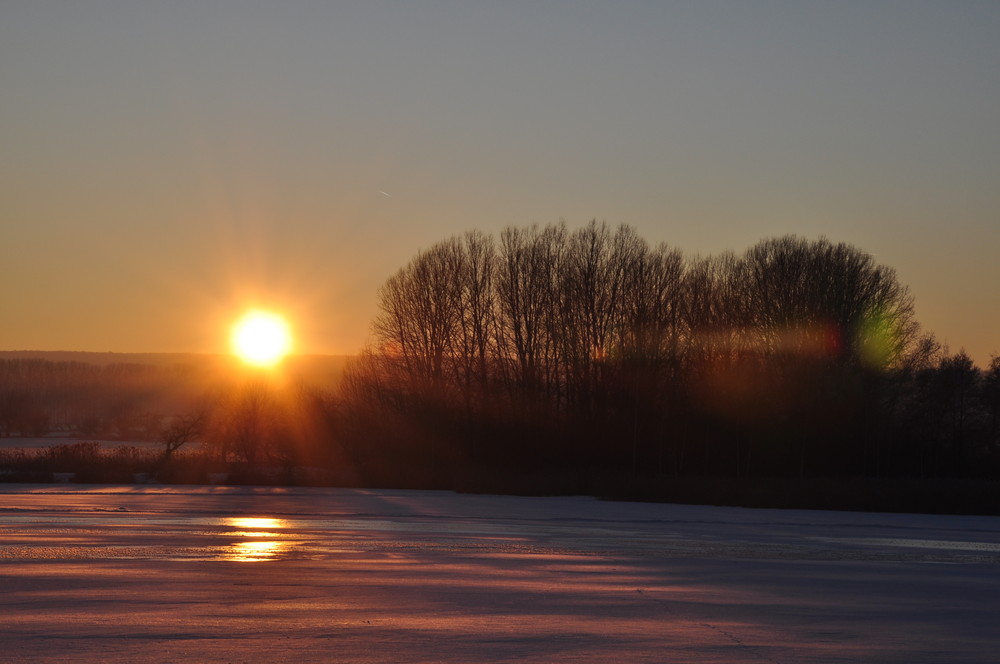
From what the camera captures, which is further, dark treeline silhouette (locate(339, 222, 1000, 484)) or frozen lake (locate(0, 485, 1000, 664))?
dark treeline silhouette (locate(339, 222, 1000, 484))

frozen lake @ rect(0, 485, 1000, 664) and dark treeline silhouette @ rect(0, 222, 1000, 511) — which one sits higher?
dark treeline silhouette @ rect(0, 222, 1000, 511)

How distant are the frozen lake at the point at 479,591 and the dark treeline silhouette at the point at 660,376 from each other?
3026 centimetres

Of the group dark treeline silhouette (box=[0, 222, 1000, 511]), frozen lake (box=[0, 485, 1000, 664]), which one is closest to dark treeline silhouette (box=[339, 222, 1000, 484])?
dark treeline silhouette (box=[0, 222, 1000, 511])

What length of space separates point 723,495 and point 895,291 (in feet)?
90.3

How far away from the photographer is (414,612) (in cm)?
1087

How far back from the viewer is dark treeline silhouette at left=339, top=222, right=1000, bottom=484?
177 ft

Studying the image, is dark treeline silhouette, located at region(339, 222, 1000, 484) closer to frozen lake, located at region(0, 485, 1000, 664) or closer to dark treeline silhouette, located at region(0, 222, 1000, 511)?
dark treeline silhouette, located at region(0, 222, 1000, 511)

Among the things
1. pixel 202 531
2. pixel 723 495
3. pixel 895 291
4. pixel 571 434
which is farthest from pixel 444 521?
pixel 895 291

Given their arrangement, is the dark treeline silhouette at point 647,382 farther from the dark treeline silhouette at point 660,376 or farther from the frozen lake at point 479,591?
the frozen lake at point 479,591

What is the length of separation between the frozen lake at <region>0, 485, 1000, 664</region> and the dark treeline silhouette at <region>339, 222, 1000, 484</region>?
30264 mm

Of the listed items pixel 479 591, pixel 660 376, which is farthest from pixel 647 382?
pixel 479 591

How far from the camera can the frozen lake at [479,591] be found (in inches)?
360

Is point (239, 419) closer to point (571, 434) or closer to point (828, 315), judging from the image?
point (571, 434)

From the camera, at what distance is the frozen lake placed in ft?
30.0
